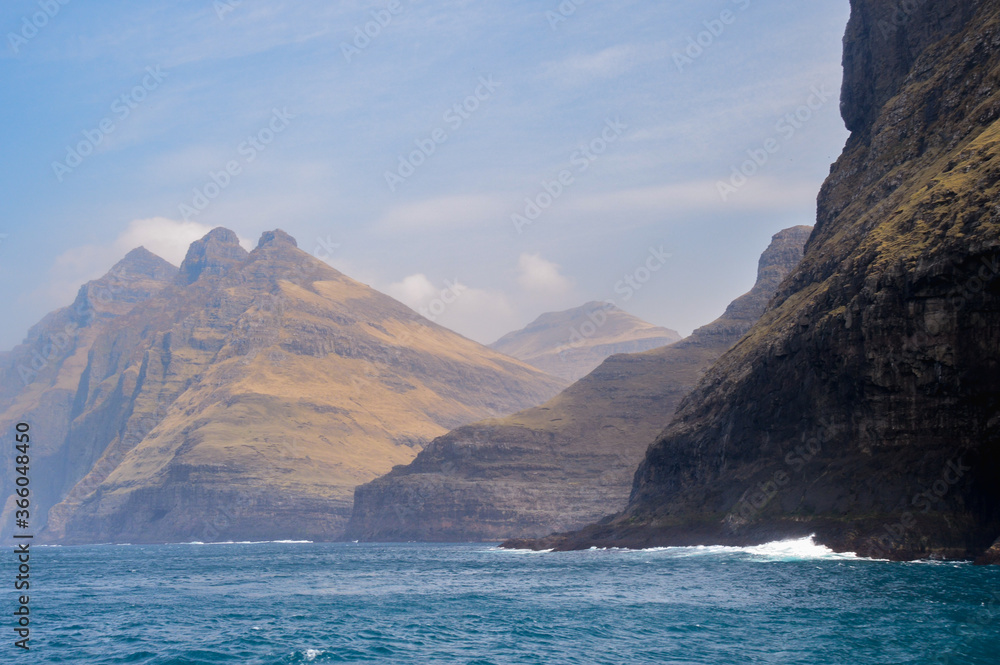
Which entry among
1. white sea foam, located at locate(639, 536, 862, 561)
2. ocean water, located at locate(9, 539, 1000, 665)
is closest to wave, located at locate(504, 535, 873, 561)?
white sea foam, located at locate(639, 536, 862, 561)

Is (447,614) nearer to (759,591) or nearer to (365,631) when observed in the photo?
(365,631)

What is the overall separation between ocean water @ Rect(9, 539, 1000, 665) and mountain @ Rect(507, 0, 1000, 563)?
29.7 ft

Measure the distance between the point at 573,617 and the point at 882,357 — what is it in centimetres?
4717

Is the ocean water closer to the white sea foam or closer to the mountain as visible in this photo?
the white sea foam

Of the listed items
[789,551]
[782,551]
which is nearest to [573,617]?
[789,551]

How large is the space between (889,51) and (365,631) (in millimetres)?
118710

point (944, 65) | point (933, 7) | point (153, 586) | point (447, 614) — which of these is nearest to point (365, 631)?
point (447, 614)

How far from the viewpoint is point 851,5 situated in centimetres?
14812

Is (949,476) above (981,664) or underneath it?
above

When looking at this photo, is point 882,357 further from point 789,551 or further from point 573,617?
point 573,617

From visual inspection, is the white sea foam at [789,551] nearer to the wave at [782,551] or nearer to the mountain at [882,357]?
the wave at [782,551]

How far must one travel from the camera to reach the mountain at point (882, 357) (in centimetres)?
8106

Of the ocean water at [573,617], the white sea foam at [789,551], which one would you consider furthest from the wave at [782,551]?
the ocean water at [573,617]

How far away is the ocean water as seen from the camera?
157ft
